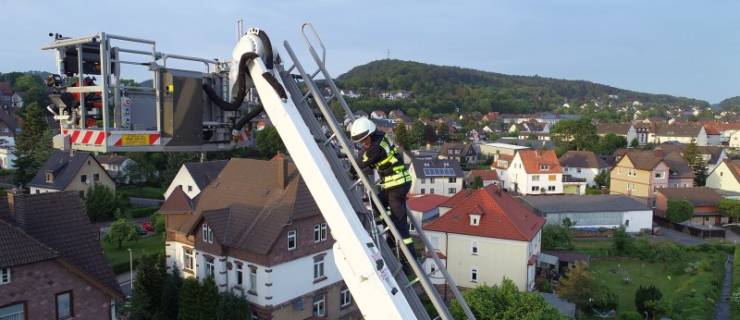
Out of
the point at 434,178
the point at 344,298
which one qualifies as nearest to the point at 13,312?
the point at 344,298

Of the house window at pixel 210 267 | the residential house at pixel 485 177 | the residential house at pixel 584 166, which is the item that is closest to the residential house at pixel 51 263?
the house window at pixel 210 267

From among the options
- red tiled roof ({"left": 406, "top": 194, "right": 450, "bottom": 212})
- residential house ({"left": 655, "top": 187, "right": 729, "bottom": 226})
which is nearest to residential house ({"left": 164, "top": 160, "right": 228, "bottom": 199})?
red tiled roof ({"left": 406, "top": 194, "right": 450, "bottom": 212})

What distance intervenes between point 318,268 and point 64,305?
9340 mm

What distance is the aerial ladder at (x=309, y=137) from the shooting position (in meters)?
6.37

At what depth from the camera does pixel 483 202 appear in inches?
1043

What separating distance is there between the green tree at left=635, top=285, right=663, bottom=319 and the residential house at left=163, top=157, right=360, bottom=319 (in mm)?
12372

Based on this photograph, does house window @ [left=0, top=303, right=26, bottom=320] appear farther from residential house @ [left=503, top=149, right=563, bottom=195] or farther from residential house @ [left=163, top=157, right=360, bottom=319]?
residential house @ [left=503, top=149, right=563, bottom=195]

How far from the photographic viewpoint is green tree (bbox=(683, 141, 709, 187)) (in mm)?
61500

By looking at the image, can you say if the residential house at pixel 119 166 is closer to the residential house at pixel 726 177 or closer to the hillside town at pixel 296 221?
the hillside town at pixel 296 221

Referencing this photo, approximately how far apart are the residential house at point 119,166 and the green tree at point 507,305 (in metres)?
47.2

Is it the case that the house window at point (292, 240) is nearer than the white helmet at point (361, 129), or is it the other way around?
the white helmet at point (361, 129)

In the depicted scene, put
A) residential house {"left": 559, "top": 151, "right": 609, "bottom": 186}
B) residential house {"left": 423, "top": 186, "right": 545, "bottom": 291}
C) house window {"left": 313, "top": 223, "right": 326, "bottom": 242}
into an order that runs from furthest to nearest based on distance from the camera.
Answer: residential house {"left": 559, "top": 151, "right": 609, "bottom": 186} < residential house {"left": 423, "top": 186, "right": 545, "bottom": 291} < house window {"left": 313, "top": 223, "right": 326, "bottom": 242}

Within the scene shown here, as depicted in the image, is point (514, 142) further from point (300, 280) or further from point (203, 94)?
point (203, 94)

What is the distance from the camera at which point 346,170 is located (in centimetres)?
707
